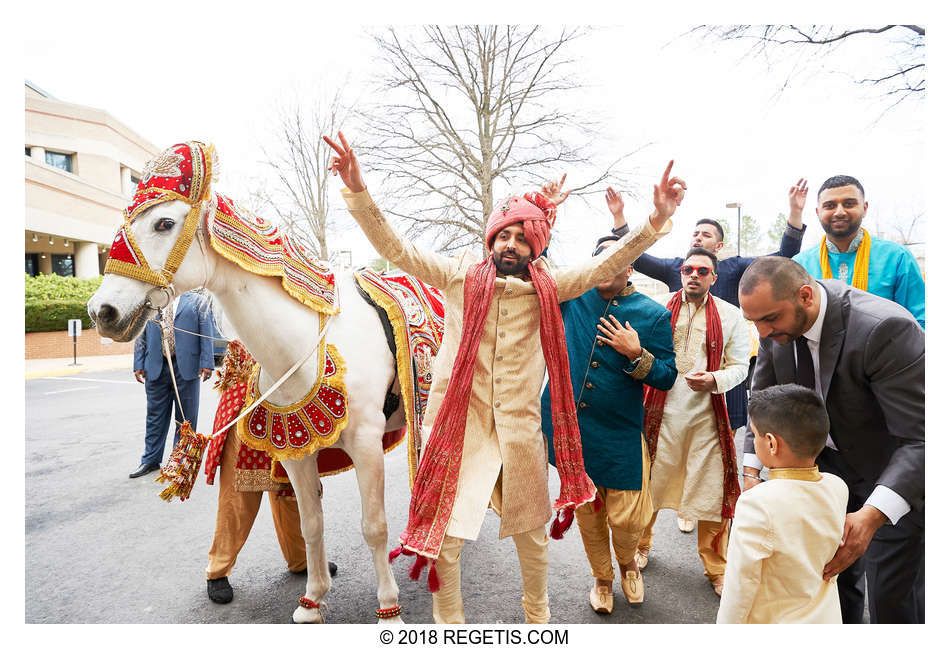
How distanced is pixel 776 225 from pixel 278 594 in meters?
3.93

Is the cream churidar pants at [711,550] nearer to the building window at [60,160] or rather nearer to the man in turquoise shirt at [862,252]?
the man in turquoise shirt at [862,252]

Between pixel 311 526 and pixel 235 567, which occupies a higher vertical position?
pixel 311 526

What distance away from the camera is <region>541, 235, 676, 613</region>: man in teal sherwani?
2.35 metres

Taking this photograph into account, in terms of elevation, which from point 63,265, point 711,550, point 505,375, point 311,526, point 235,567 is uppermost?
point 63,265

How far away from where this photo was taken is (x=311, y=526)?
2287mm

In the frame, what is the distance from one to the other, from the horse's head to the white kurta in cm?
224

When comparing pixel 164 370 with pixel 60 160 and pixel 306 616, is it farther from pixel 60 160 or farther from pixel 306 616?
pixel 306 616

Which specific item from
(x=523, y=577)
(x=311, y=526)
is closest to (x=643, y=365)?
(x=523, y=577)

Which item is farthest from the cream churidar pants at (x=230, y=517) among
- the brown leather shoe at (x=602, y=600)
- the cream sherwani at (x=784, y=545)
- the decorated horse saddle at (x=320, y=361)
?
the cream sherwani at (x=784, y=545)

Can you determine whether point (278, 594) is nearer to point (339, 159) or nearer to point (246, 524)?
point (246, 524)

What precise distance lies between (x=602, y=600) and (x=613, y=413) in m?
0.85

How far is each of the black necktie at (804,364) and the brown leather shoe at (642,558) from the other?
1.34 meters

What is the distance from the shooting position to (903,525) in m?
1.82

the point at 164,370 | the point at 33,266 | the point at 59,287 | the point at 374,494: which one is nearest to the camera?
the point at 374,494
